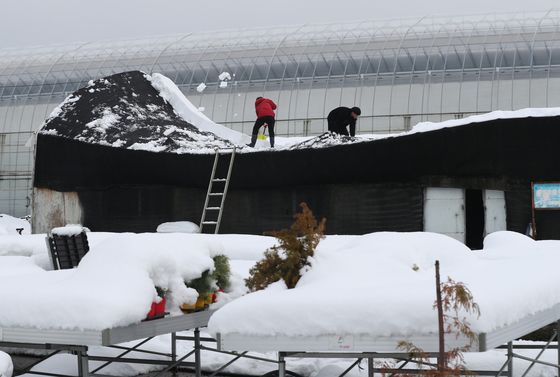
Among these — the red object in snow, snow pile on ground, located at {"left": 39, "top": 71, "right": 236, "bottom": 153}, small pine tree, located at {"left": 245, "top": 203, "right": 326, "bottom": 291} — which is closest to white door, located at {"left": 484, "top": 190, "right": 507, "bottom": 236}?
snow pile on ground, located at {"left": 39, "top": 71, "right": 236, "bottom": 153}

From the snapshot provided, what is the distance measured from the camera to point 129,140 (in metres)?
17.7

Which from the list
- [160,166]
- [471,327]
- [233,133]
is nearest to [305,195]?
[160,166]

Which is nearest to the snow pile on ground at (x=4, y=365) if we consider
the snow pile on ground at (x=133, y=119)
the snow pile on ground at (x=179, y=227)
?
the snow pile on ground at (x=179, y=227)

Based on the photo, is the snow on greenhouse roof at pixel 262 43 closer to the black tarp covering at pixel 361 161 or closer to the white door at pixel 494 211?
the black tarp covering at pixel 361 161

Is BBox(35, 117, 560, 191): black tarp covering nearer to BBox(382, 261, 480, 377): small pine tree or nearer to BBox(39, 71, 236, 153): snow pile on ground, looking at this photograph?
BBox(39, 71, 236, 153): snow pile on ground

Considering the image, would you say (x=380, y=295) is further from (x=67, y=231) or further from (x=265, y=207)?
(x=265, y=207)

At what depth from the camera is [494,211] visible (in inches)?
575

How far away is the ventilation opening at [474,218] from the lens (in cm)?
1496

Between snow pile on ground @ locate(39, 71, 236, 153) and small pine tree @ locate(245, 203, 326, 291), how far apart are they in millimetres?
9817

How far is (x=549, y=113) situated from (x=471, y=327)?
9.14 meters

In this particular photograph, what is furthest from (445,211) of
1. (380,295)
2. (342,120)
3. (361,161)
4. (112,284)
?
(380,295)

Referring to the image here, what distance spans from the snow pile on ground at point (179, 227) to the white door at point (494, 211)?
509 centimetres

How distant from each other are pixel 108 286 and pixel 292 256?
1.62 m

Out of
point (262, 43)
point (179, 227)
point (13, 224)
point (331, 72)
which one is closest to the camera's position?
point (179, 227)
